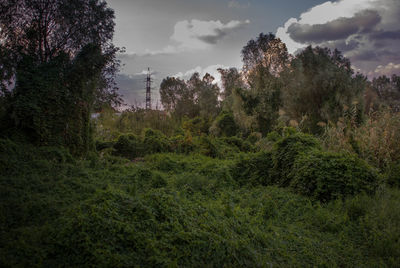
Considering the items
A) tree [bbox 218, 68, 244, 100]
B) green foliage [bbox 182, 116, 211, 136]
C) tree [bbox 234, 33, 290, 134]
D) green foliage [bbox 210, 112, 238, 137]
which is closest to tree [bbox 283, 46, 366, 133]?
tree [bbox 234, 33, 290, 134]

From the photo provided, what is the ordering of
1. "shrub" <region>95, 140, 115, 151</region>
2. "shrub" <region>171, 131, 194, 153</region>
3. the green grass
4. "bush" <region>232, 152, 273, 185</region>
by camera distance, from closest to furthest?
the green grass, "bush" <region>232, 152, 273, 185</region>, "shrub" <region>95, 140, 115, 151</region>, "shrub" <region>171, 131, 194, 153</region>

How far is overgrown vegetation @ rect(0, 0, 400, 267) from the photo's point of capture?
223 cm

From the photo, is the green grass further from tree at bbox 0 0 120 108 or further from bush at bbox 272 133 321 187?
tree at bbox 0 0 120 108

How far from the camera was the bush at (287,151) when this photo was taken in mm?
5547

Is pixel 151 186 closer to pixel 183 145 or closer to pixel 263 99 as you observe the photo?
pixel 183 145

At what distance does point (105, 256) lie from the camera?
1942mm

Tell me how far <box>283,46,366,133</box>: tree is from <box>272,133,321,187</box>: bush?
7.54 m

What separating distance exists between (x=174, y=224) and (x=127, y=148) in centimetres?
777

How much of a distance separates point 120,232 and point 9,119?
5333 mm

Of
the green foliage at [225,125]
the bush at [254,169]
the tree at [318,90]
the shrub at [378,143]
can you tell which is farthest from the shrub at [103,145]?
the tree at [318,90]

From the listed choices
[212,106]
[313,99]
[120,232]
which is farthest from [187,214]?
[212,106]

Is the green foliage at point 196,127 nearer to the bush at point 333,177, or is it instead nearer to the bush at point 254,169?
the bush at point 254,169

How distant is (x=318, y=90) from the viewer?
45.1ft

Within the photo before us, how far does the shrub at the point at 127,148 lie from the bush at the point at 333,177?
21.1 ft
